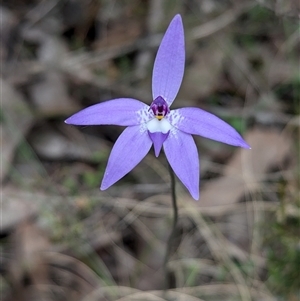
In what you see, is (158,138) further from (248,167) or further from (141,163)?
(248,167)

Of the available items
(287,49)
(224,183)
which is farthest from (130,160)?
(287,49)

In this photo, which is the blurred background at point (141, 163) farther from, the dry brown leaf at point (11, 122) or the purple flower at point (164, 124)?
the purple flower at point (164, 124)

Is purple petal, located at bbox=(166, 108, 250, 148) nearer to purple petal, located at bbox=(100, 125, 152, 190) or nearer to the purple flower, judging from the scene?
the purple flower

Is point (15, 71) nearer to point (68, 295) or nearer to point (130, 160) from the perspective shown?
point (68, 295)

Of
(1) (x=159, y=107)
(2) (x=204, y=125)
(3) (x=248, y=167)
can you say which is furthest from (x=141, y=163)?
(2) (x=204, y=125)

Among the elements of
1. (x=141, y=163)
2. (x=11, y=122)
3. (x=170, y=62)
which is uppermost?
(x=11, y=122)

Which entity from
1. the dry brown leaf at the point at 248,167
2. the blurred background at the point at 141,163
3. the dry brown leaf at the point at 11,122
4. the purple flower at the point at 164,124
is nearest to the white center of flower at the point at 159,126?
the purple flower at the point at 164,124

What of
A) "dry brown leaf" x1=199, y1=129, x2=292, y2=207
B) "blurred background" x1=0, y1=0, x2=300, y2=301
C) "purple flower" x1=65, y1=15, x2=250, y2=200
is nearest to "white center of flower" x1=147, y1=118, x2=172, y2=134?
"purple flower" x1=65, y1=15, x2=250, y2=200
